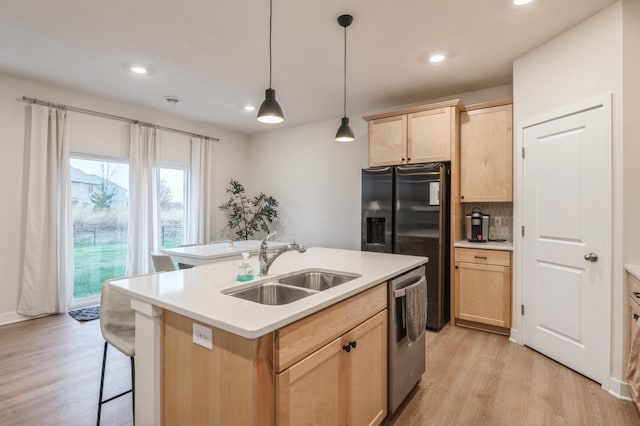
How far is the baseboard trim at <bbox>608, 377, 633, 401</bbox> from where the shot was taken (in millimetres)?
2172

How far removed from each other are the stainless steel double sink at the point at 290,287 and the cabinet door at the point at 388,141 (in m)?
2.21

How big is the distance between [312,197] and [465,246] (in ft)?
8.72

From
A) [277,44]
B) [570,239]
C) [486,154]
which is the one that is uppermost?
[277,44]

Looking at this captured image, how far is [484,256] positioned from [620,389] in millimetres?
1412

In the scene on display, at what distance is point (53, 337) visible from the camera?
318cm

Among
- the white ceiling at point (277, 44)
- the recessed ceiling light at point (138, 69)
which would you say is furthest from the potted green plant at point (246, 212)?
the recessed ceiling light at point (138, 69)

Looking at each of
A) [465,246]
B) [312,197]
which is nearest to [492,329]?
[465,246]

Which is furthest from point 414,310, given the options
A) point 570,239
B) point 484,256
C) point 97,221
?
point 97,221

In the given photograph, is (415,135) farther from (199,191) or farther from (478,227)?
(199,191)

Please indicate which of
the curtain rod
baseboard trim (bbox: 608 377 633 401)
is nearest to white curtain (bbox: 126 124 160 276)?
the curtain rod

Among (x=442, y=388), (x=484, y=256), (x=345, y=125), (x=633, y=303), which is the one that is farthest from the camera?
(x=484, y=256)

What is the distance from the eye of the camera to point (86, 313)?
390cm

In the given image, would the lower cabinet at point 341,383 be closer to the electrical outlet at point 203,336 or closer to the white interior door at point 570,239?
the electrical outlet at point 203,336

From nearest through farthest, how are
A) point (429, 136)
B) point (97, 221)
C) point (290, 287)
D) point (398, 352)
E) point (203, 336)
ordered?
point (203, 336) → point (290, 287) → point (398, 352) → point (429, 136) → point (97, 221)
